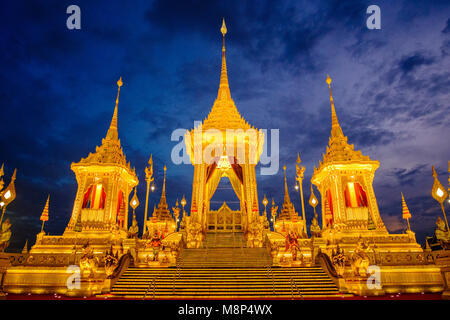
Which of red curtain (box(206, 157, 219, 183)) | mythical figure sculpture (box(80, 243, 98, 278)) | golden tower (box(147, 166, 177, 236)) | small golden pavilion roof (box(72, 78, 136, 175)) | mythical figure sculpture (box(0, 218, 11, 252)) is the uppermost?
small golden pavilion roof (box(72, 78, 136, 175))

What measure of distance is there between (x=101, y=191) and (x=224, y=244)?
1073 cm

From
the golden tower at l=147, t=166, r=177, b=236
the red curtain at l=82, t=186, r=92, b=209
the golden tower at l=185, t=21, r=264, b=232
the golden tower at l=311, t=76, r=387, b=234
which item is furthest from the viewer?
the golden tower at l=147, t=166, r=177, b=236

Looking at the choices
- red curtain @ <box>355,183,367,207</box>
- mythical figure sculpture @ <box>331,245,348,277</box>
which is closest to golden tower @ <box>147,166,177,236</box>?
red curtain @ <box>355,183,367,207</box>

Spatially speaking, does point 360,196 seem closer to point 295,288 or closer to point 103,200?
point 295,288

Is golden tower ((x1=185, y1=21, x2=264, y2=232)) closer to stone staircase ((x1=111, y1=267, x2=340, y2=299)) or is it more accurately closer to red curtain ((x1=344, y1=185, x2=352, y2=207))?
red curtain ((x1=344, y1=185, x2=352, y2=207))

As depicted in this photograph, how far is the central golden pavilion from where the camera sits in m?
10.7

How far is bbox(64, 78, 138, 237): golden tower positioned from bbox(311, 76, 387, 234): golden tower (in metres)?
16.8

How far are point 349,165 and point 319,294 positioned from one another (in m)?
14.5

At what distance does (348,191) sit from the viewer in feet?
71.1

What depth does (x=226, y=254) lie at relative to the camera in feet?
50.4

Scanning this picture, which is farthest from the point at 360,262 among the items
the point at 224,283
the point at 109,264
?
the point at 109,264

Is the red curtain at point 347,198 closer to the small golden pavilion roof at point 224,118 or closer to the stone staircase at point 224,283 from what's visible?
the small golden pavilion roof at point 224,118

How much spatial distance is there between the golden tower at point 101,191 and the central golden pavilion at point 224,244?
8 centimetres
